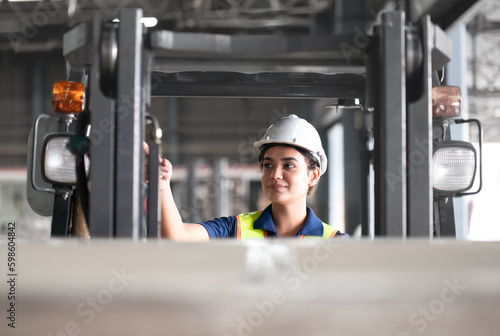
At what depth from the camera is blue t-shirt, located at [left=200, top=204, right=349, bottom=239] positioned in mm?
2584

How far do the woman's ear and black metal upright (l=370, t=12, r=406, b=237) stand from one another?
1021mm

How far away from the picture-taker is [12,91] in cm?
1927

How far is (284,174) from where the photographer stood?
251cm

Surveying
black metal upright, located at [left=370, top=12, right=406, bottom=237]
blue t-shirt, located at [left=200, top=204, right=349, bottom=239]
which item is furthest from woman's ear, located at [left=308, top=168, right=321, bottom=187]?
black metal upright, located at [left=370, top=12, right=406, bottom=237]

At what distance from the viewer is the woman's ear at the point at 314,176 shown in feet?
8.48

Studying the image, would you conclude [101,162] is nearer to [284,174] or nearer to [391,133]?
[391,133]

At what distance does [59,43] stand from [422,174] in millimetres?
16367

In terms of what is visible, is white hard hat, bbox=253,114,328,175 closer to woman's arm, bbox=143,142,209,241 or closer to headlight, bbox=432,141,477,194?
woman's arm, bbox=143,142,209,241

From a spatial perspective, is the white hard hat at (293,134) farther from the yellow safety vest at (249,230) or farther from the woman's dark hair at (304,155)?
the yellow safety vest at (249,230)

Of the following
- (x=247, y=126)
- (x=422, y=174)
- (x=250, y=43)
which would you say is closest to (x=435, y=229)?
(x=422, y=174)

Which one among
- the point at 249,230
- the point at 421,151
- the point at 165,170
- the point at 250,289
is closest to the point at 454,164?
the point at 421,151

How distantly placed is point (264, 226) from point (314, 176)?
0.30 metres

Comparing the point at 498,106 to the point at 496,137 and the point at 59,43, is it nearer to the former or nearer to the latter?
the point at 496,137

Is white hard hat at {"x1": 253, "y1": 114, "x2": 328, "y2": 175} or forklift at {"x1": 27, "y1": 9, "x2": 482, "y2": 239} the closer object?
forklift at {"x1": 27, "y1": 9, "x2": 482, "y2": 239}
